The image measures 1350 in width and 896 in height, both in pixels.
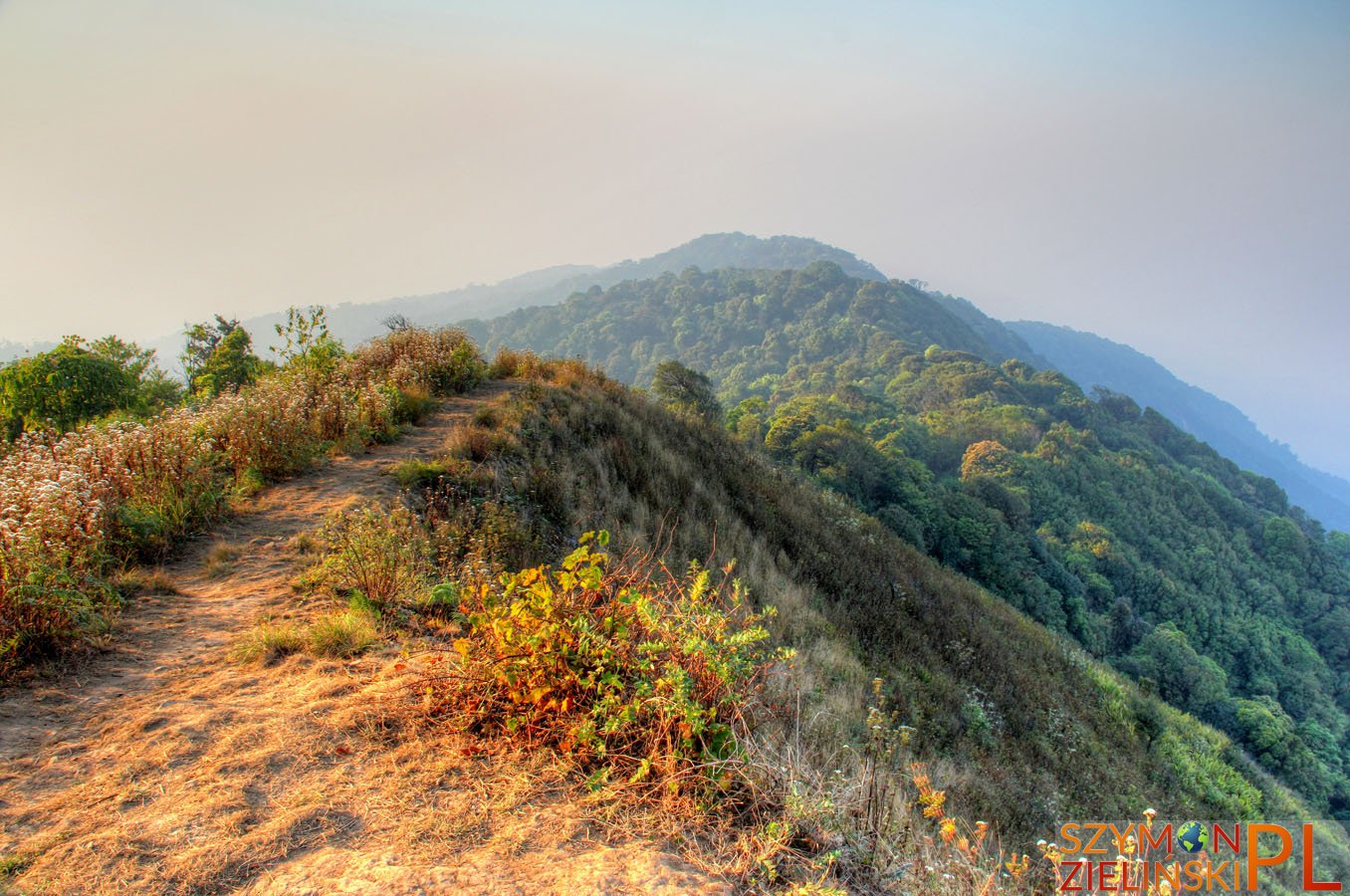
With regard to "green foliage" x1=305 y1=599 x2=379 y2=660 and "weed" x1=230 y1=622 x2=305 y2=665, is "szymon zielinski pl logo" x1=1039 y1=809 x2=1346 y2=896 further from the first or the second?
"weed" x1=230 y1=622 x2=305 y2=665

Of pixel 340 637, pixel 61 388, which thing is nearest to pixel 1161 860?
pixel 340 637

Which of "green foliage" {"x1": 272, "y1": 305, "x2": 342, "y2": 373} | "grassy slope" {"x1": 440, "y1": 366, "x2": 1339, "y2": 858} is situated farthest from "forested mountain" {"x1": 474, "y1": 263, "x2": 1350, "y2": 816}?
"green foliage" {"x1": 272, "y1": 305, "x2": 342, "y2": 373}

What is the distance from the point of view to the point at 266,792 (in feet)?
7.16

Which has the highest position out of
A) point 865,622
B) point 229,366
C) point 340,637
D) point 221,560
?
point 229,366

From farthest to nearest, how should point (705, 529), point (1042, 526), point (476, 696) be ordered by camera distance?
point (1042, 526) → point (705, 529) → point (476, 696)

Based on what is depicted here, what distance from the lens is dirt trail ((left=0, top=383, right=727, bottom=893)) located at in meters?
1.83

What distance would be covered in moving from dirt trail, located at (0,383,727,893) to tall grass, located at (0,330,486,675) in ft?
1.47

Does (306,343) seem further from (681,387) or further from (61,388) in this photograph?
(681,387)

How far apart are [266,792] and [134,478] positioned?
12.6ft

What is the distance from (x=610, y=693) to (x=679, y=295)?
158 metres

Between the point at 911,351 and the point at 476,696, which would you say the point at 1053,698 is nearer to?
the point at 476,696

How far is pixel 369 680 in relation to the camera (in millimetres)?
2955

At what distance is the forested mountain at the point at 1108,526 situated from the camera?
95.1ft

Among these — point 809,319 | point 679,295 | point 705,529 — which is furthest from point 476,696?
point 679,295
